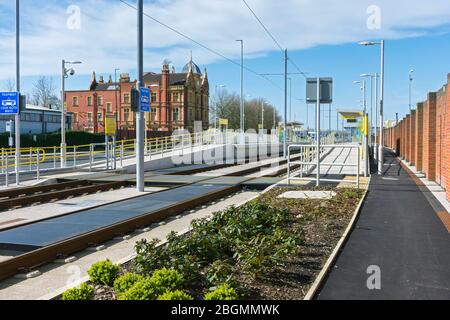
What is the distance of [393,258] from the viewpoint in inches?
298

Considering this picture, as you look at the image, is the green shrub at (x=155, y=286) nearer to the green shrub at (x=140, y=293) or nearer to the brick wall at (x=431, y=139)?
the green shrub at (x=140, y=293)

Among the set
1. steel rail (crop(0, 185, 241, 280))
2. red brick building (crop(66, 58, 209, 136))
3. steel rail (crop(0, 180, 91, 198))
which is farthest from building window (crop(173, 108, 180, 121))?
steel rail (crop(0, 185, 241, 280))

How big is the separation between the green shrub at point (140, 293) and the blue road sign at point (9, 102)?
15.4 metres

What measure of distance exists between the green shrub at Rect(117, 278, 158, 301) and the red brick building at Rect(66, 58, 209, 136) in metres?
82.2

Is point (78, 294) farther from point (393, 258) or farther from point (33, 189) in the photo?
point (33, 189)

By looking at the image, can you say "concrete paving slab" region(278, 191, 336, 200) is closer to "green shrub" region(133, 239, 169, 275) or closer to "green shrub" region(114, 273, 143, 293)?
"green shrub" region(133, 239, 169, 275)

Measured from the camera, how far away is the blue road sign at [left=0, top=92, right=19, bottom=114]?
61.5 feet

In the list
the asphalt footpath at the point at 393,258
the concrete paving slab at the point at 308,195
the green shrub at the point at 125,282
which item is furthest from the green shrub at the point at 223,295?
the concrete paving slab at the point at 308,195

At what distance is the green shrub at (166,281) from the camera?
5.38 meters

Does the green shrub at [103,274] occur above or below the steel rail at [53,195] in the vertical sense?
above

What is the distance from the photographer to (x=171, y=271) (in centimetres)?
580

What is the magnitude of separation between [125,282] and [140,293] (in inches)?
22.4
